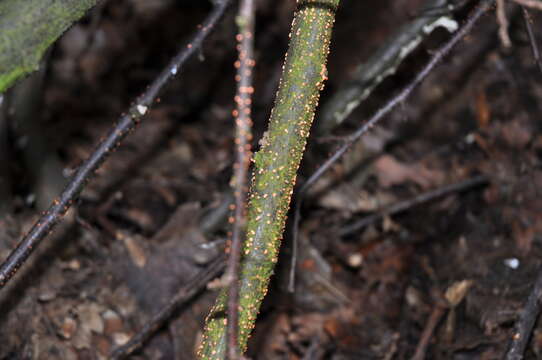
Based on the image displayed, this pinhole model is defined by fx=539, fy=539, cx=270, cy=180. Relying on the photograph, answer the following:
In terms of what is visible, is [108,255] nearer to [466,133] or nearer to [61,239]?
[61,239]

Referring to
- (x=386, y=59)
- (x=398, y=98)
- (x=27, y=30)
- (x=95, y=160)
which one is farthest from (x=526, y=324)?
(x=27, y=30)

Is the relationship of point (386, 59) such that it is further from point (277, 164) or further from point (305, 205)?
point (277, 164)

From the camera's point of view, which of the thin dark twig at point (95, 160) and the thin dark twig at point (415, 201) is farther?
the thin dark twig at point (415, 201)

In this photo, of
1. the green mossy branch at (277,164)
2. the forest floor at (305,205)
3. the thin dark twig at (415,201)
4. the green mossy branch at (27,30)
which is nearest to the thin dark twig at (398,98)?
the forest floor at (305,205)

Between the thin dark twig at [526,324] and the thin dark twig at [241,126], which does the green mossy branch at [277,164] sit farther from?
the thin dark twig at [526,324]

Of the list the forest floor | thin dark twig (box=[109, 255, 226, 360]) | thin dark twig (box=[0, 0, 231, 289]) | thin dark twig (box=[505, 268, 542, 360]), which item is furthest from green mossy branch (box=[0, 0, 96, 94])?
thin dark twig (box=[505, 268, 542, 360])

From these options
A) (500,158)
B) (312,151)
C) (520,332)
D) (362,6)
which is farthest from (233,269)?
(362,6)
